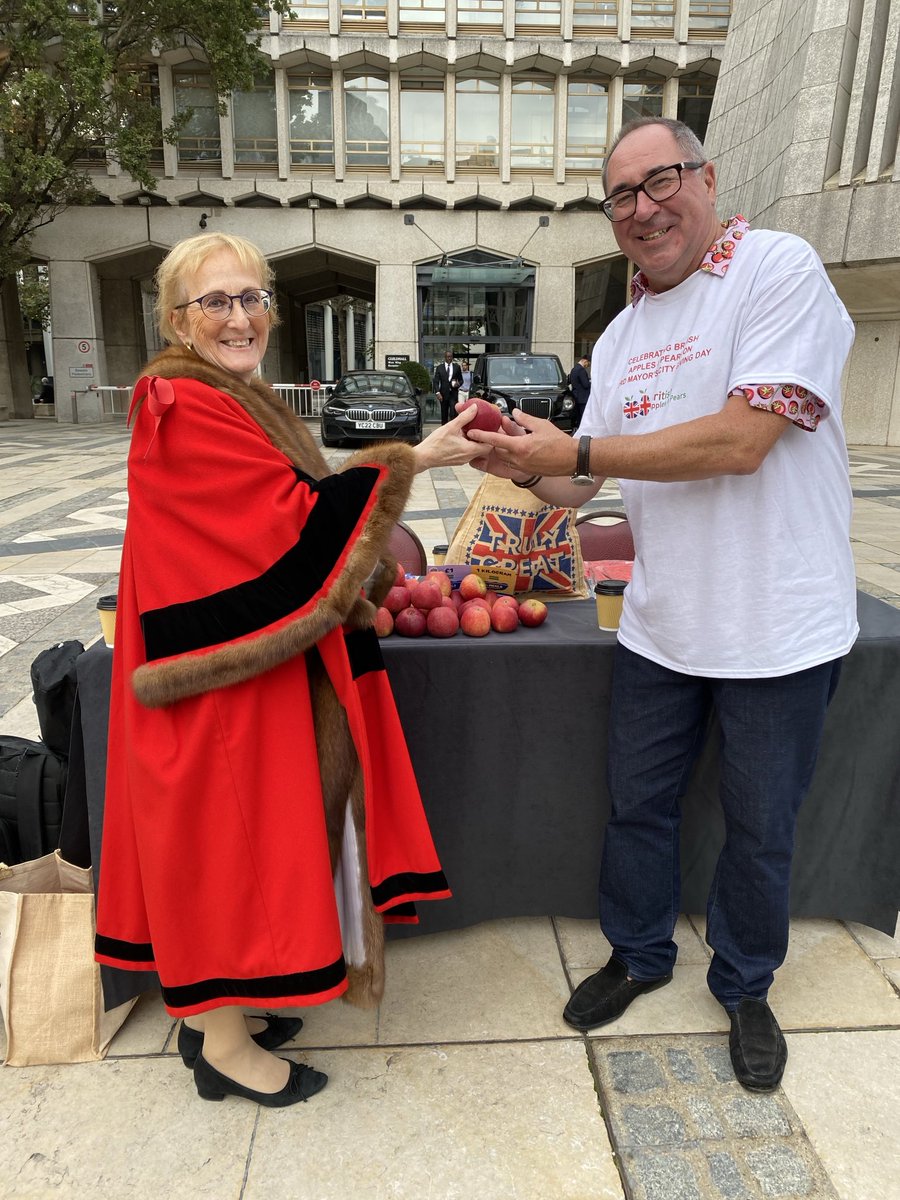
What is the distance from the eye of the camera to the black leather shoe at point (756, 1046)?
Result: 6.73 ft

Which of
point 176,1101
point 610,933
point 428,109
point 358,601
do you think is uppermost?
point 428,109

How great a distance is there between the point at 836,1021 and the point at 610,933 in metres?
0.63

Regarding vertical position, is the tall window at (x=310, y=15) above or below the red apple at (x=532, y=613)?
above

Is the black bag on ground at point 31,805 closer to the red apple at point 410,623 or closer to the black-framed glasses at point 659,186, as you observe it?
the red apple at point 410,623

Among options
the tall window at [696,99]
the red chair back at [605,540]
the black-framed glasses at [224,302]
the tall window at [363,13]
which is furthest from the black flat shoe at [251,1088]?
the tall window at [696,99]

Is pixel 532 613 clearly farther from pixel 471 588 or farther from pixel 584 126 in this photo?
pixel 584 126

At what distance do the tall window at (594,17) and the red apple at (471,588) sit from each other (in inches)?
1046

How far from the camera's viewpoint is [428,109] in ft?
79.7

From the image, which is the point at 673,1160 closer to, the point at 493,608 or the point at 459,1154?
the point at 459,1154

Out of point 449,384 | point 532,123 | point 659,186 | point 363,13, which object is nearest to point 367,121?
point 363,13

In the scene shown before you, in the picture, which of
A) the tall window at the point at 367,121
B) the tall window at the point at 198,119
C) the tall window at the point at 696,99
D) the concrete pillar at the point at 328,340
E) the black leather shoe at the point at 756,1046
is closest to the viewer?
the black leather shoe at the point at 756,1046

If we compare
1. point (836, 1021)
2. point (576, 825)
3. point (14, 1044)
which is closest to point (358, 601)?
point (576, 825)

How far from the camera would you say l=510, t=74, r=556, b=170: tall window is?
24.3 metres

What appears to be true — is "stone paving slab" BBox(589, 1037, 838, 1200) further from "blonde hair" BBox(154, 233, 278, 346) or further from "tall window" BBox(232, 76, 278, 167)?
"tall window" BBox(232, 76, 278, 167)
